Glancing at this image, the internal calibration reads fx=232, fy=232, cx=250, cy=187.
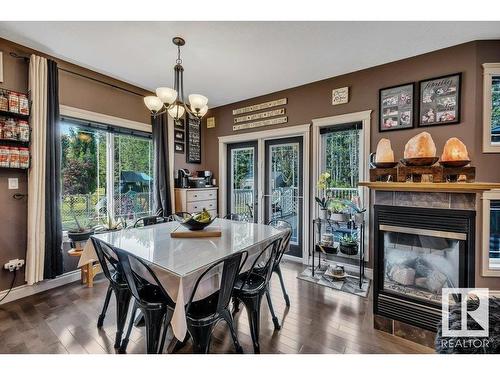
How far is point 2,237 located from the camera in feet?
7.95

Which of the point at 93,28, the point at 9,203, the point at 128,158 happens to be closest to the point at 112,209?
the point at 128,158

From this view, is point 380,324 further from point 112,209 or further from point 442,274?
point 112,209

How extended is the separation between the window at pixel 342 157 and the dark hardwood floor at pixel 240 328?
143 cm

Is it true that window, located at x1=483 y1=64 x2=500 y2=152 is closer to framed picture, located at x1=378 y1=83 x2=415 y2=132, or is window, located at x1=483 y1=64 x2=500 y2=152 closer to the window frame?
framed picture, located at x1=378 y1=83 x2=415 y2=132

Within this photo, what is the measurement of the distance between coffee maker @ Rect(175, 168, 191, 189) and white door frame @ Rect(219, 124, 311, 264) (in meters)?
0.71

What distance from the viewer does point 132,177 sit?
3.64 metres

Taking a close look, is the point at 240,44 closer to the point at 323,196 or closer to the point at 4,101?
the point at 323,196

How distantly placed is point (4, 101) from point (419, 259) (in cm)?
427

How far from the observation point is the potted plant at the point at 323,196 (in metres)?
3.11

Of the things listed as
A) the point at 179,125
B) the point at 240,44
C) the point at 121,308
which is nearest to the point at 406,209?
the point at 240,44

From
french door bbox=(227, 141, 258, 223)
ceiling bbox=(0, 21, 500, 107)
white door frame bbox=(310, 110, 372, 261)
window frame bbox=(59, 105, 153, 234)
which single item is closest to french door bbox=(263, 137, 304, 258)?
french door bbox=(227, 141, 258, 223)

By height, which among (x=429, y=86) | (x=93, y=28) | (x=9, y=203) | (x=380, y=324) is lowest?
(x=380, y=324)

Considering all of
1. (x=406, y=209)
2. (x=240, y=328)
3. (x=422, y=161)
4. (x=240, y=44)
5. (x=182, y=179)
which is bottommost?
(x=240, y=328)
